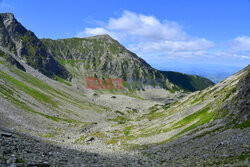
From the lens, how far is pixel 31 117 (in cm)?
8675

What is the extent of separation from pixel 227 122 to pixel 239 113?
322 cm

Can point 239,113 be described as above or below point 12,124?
above

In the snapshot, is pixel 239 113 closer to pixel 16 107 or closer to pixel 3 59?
pixel 16 107

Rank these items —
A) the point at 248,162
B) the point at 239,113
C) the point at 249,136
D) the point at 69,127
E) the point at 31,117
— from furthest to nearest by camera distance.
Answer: the point at 69,127, the point at 31,117, the point at 239,113, the point at 249,136, the point at 248,162

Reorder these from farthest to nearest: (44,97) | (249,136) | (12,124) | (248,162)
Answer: (44,97) → (12,124) → (249,136) → (248,162)

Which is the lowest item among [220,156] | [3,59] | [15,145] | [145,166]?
[145,166]

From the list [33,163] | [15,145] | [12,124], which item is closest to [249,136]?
[33,163]

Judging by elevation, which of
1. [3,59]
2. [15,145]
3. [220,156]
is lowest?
[15,145]

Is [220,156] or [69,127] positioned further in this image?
[69,127]

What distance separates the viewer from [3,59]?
578 feet

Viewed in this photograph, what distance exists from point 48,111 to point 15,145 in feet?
318

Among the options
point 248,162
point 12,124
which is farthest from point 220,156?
point 12,124

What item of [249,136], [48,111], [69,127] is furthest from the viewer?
[48,111]

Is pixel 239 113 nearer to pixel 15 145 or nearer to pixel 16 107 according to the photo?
pixel 15 145
